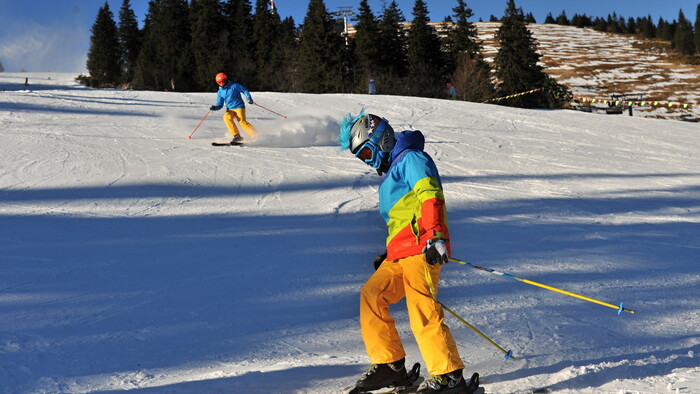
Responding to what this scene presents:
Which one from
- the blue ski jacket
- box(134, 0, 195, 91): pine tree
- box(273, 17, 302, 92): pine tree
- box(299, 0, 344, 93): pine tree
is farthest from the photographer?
box(134, 0, 195, 91): pine tree

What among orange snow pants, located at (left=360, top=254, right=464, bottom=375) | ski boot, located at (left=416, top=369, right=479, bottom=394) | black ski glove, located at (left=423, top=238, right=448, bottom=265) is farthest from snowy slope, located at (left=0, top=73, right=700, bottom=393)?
black ski glove, located at (left=423, top=238, right=448, bottom=265)

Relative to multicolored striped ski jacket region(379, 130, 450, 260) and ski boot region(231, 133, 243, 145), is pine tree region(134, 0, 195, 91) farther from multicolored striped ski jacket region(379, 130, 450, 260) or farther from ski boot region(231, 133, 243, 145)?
multicolored striped ski jacket region(379, 130, 450, 260)

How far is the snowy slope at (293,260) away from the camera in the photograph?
3.72 m

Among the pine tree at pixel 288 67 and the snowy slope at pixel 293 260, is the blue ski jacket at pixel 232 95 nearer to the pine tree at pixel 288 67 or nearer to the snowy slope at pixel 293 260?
the snowy slope at pixel 293 260

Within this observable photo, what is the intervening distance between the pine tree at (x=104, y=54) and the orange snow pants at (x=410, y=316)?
69983 millimetres

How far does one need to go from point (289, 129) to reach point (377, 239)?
706 cm

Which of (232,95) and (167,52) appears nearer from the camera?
(232,95)

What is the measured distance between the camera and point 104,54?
67938 millimetres

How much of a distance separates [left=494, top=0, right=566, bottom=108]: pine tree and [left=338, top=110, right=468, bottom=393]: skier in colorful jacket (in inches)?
1818

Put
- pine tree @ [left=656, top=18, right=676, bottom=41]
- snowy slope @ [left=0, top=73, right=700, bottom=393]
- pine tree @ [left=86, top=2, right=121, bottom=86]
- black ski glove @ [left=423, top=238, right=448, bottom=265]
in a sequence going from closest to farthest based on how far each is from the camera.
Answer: black ski glove @ [left=423, top=238, right=448, bottom=265], snowy slope @ [left=0, top=73, right=700, bottom=393], pine tree @ [left=86, top=2, right=121, bottom=86], pine tree @ [left=656, top=18, right=676, bottom=41]

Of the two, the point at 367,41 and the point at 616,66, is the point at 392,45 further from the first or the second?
the point at 616,66

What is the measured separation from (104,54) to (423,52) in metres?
37.3

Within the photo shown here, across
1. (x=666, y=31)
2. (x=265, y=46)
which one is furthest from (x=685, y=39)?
(x=265, y=46)

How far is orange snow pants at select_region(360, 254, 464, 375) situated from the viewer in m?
3.13
